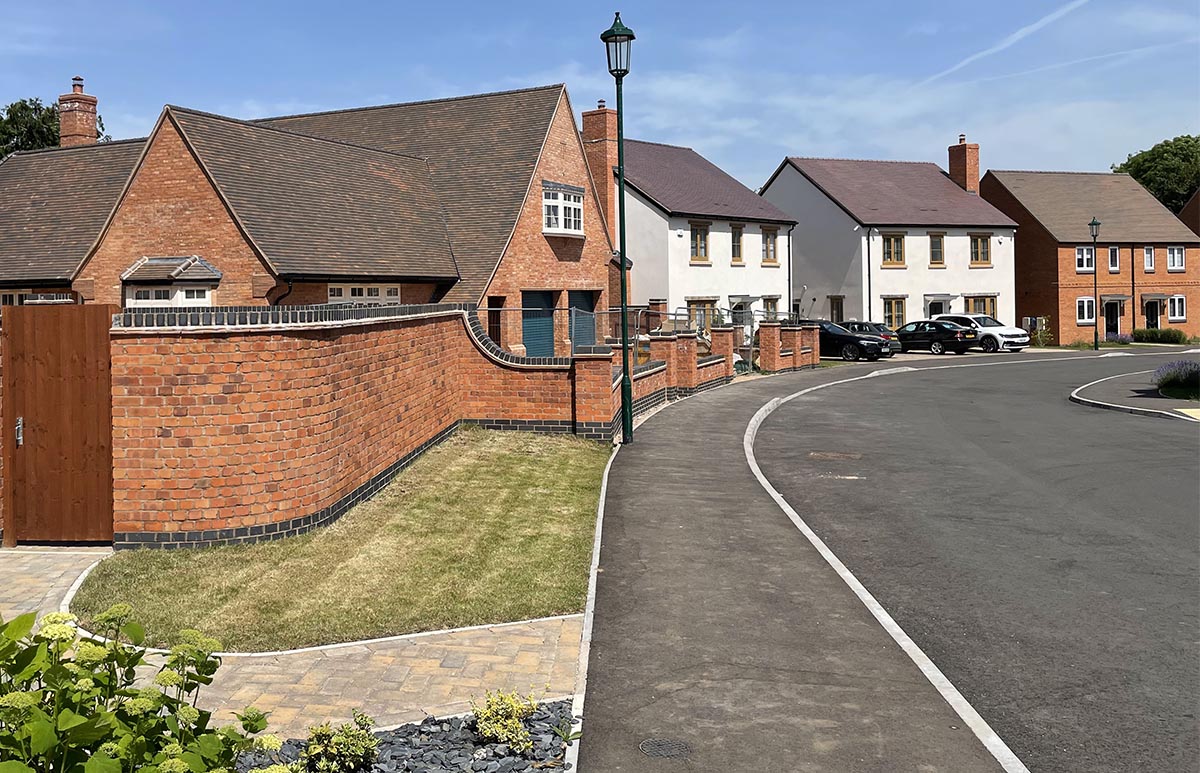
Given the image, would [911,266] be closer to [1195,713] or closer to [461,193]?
[461,193]

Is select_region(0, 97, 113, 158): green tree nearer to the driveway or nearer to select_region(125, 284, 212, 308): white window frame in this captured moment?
select_region(125, 284, 212, 308): white window frame

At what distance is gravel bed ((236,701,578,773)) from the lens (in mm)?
6406

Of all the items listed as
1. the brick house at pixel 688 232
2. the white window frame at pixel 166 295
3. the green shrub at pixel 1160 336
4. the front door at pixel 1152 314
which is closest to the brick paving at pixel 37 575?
the white window frame at pixel 166 295

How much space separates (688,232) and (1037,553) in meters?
34.8

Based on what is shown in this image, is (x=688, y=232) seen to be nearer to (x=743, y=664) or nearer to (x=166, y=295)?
(x=166, y=295)

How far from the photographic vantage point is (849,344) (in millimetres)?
46500

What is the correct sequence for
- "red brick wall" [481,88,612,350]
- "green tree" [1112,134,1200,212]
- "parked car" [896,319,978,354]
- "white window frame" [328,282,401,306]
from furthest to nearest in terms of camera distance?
"green tree" [1112,134,1200,212]
"parked car" [896,319,978,354]
"red brick wall" [481,88,612,350]
"white window frame" [328,282,401,306]

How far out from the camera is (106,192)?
2975cm

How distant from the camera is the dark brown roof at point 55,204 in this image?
27078mm

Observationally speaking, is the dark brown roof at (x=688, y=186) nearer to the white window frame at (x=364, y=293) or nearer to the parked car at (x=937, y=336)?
the parked car at (x=937, y=336)

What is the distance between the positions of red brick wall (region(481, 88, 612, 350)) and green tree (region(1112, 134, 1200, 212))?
69.6 meters

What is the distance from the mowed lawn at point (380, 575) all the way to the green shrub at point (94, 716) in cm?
388

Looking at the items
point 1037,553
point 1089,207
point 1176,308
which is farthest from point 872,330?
point 1037,553

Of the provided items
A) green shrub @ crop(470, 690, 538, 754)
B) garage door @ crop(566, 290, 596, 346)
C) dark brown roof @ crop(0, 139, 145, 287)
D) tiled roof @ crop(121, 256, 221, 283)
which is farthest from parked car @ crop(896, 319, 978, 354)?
green shrub @ crop(470, 690, 538, 754)
